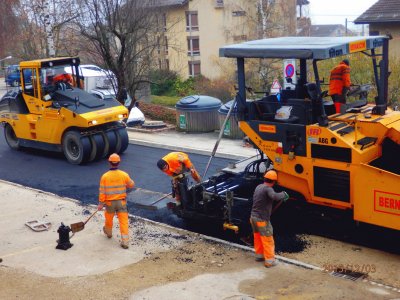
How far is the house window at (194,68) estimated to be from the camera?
40.4m

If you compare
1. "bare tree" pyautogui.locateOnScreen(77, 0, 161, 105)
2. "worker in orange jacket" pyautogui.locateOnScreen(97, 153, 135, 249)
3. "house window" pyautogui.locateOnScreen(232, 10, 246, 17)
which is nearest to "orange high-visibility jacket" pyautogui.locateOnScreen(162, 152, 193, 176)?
"worker in orange jacket" pyautogui.locateOnScreen(97, 153, 135, 249)

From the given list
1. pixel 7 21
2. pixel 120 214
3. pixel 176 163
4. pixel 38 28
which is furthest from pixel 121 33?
pixel 7 21

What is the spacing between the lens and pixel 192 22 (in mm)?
40250

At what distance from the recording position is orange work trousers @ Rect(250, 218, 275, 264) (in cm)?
760

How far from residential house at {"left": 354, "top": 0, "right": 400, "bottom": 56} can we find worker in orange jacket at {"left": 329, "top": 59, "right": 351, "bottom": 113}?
12801 millimetres

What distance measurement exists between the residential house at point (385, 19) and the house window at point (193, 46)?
2018 cm

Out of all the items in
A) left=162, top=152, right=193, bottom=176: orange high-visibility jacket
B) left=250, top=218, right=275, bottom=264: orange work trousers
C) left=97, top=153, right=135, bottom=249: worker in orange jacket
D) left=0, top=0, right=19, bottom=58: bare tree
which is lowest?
left=250, top=218, right=275, bottom=264: orange work trousers

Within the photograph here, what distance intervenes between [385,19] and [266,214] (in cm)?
1495

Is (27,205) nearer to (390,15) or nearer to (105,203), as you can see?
(105,203)

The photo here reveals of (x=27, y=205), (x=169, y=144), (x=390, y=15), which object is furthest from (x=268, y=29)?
(x=27, y=205)

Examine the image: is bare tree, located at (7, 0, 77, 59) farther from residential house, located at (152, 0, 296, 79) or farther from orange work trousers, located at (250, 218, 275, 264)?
orange work trousers, located at (250, 218, 275, 264)

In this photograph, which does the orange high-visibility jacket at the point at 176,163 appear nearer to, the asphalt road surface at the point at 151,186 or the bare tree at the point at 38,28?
the asphalt road surface at the point at 151,186

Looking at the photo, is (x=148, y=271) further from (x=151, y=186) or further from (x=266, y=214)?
(x=151, y=186)

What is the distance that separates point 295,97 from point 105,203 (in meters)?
3.31
